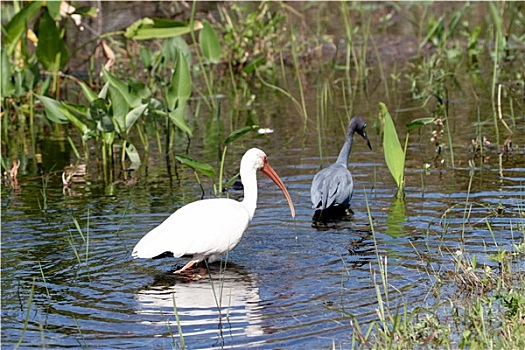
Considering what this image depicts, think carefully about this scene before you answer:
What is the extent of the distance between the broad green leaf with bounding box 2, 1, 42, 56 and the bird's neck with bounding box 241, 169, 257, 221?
171 inches

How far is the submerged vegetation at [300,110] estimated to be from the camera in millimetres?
4938

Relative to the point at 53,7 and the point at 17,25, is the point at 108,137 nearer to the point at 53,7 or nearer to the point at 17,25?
the point at 17,25

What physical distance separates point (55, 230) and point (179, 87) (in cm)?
212

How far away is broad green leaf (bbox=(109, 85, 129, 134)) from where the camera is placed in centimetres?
831

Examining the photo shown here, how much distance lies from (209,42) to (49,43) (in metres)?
1.85

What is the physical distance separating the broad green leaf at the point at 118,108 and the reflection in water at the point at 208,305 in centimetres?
268

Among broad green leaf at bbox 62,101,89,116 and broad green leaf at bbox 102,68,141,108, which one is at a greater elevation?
broad green leaf at bbox 102,68,141,108

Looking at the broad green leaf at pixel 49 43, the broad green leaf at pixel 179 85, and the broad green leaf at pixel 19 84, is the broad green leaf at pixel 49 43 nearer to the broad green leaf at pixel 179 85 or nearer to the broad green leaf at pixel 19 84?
the broad green leaf at pixel 19 84

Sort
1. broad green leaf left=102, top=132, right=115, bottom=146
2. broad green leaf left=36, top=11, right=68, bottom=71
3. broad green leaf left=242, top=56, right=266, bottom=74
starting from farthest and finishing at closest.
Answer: broad green leaf left=36, top=11, right=68, bottom=71
broad green leaf left=242, top=56, right=266, bottom=74
broad green leaf left=102, top=132, right=115, bottom=146

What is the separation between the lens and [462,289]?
5.03m

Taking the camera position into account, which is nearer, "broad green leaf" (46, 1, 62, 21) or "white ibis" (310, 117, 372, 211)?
"white ibis" (310, 117, 372, 211)

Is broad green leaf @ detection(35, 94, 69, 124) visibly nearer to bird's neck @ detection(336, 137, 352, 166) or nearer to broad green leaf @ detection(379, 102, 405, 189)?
bird's neck @ detection(336, 137, 352, 166)

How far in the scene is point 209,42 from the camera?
34.1 ft

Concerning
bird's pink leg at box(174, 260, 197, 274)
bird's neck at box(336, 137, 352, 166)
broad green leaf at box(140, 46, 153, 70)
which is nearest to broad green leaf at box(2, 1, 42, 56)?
broad green leaf at box(140, 46, 153, 70)
